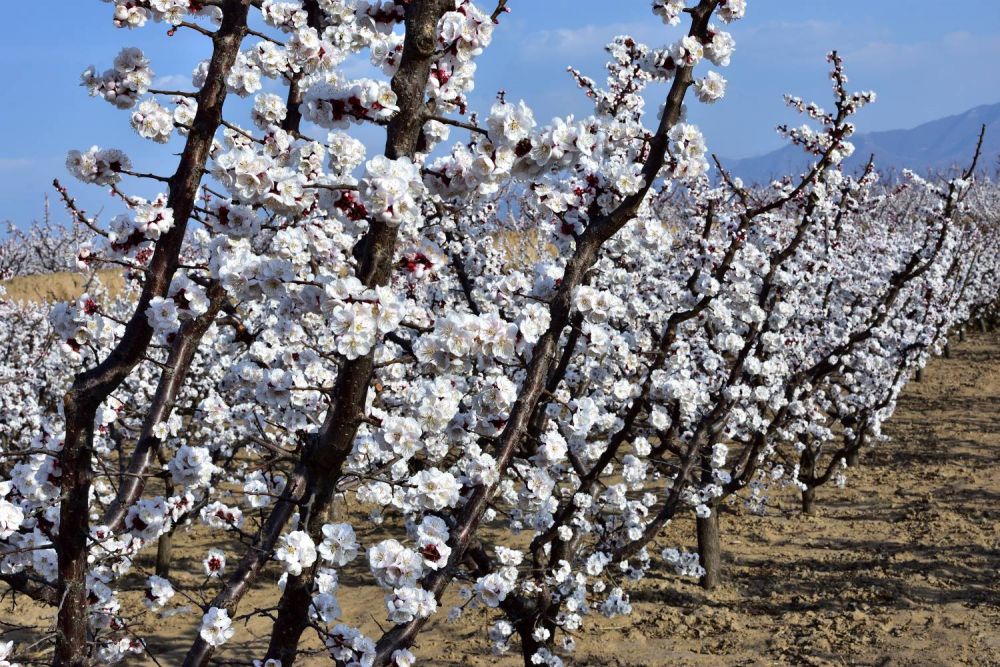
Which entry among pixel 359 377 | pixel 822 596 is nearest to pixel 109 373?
pixel 359 377

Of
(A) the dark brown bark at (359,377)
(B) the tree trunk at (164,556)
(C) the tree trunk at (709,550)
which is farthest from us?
(B) the tree trunk at (164,556)

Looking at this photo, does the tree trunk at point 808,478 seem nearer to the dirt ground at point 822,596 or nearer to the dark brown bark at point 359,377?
the dirt ground at point 822,596

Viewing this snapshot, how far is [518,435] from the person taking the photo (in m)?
3.20

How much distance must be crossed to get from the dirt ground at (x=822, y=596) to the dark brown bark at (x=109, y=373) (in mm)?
3395

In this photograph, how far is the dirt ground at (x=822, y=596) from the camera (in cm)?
710

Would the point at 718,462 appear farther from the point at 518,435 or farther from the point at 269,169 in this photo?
the point at 269,169

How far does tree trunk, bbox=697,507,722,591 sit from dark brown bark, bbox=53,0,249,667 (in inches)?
266

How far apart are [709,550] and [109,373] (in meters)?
7.21

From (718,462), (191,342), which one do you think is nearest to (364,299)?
(191,342)

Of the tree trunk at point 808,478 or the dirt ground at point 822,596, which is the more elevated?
the tree trunk at point 808,478

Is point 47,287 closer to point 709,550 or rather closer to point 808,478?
point 808,478

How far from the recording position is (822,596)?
816cm

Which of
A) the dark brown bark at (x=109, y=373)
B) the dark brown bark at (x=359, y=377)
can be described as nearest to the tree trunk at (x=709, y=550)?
the dark brown bark at (x=359, y=377)

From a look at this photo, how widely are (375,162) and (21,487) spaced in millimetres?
2261
